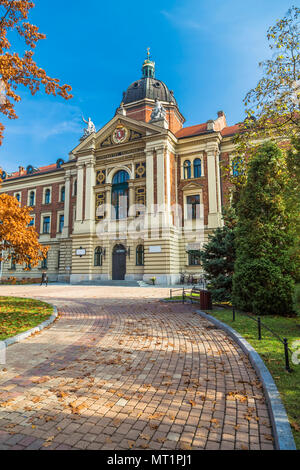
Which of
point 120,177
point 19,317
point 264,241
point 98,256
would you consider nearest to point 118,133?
point 120,177

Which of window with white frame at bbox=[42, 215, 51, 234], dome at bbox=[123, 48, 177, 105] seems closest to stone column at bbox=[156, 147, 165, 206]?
dome at bbox=[123, 48, 177, 105]

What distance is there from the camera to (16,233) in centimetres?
1084

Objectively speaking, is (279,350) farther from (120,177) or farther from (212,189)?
(120,177)

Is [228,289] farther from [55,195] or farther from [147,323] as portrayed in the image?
[55,195]

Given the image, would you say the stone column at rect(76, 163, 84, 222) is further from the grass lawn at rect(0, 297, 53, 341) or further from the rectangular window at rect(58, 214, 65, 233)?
the grass lawn at rect(0, 297, 53, 341)

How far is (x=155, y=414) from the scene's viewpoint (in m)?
3.72

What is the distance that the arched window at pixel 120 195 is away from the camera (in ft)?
102

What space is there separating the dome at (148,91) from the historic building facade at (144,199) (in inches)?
219

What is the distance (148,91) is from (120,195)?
17807 millimetres

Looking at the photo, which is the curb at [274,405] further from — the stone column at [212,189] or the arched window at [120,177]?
the arched window at [120,177]

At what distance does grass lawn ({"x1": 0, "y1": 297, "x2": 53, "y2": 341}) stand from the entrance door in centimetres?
1762

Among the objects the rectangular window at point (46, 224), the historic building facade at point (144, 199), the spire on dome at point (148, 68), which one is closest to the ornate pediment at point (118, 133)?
the historic building facade at point (144, 199)

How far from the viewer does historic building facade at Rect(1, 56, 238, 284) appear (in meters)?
28.5
